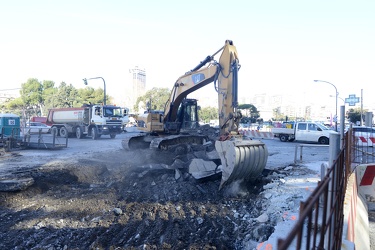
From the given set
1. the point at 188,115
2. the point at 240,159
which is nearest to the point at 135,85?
the point at 188,115

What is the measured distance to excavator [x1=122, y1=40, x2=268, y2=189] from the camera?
785cm

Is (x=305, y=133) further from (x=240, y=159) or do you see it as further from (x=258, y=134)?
(x=240, y=159)

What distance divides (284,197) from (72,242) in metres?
4.38

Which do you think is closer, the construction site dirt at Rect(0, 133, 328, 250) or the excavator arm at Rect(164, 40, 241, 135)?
the construction site dirt at Rect(0, 133, 328, 250)

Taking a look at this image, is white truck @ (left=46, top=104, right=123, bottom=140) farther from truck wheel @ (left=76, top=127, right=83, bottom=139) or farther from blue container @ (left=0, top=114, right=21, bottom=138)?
blue container @ (left=0, top=114, right=21, bottom=138)

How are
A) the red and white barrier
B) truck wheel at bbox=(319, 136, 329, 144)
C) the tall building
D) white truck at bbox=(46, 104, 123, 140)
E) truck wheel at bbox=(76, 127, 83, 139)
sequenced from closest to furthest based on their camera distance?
truck wheel at bbox=(319, 136, 329, 144) < white truck at bbox=(46, 104, 123, 140) < the red and white barrier < truck wheel at bbox=(76, 127, 83, 139) < the tall building

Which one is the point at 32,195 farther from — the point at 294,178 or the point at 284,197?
the point at 294,178

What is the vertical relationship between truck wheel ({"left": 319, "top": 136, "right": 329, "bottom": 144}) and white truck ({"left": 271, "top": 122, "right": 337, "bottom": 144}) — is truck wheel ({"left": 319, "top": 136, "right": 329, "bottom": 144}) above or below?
below

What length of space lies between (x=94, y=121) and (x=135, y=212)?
2093 cm

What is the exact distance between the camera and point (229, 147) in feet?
25.5

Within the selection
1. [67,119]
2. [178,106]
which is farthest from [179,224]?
[67,119]

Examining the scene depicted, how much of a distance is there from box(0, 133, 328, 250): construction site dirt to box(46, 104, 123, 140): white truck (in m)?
16.1

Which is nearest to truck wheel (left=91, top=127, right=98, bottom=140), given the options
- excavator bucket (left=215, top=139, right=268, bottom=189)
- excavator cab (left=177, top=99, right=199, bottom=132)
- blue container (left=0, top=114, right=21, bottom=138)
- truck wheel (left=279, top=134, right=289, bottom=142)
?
blue container (left=0, top=114, right=21, bottom=138)

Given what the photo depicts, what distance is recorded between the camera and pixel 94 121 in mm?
26156
